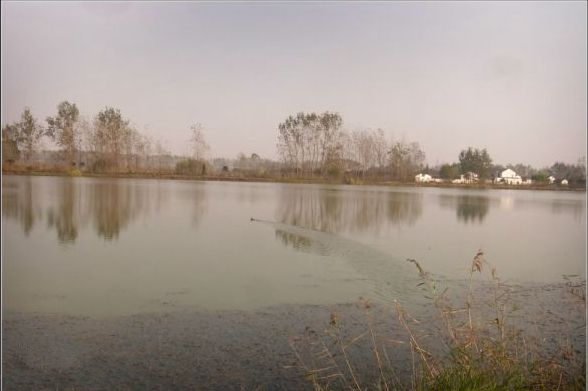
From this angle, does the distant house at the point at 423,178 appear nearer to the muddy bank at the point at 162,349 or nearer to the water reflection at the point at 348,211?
the water reflection at the point at 348,211

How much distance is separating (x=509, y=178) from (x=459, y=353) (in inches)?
125

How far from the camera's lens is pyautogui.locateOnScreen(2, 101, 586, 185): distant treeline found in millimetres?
4605

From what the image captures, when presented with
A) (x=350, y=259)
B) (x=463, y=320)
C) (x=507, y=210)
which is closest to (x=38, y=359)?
(x=463, y=320)

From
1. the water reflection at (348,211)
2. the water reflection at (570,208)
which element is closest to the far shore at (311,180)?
the water reflection at (570,208)

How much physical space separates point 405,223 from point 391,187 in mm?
1720

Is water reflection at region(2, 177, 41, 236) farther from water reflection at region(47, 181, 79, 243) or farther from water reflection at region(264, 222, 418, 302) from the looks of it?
water reflection at region(264, 222, 418, 302)

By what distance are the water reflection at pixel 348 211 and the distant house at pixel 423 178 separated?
1.40 m

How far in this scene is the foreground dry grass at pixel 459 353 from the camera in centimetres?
253

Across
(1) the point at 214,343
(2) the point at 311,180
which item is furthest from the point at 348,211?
(1) the point at 214,343

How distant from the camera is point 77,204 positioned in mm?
7078

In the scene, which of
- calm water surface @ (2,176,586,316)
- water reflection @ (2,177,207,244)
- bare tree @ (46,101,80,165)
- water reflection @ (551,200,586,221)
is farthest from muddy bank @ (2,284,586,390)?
water reflection @ (551,200,586,221)

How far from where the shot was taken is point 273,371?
3.03 metres

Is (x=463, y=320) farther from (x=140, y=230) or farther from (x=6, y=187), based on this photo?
(x=6, y=187)

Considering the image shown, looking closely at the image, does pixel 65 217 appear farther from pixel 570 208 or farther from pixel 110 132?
pixel 570 208
